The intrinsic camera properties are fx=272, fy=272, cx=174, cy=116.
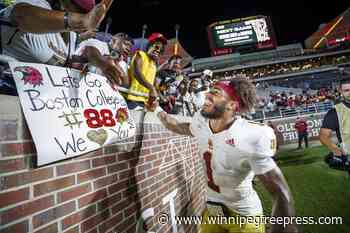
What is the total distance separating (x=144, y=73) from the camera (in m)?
3.93

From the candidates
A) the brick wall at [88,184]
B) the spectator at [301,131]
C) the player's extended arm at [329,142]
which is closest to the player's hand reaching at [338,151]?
the player's extended arm at [329,142]

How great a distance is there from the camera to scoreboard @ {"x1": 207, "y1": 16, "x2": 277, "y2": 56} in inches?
861

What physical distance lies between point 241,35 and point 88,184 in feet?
73.4

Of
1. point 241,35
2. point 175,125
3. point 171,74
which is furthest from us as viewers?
point 241,35

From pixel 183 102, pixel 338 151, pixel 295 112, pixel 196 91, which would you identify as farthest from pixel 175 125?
pixel 295 112

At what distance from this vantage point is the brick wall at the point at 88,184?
60.4 inches

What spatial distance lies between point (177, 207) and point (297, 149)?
38.7 feet

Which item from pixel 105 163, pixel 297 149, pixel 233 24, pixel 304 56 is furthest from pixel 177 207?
pixel 304 56

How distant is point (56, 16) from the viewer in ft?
5.41

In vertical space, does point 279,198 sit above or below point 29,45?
below

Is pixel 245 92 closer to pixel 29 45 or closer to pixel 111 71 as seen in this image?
pixel 111 71

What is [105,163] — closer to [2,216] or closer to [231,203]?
[2,216]

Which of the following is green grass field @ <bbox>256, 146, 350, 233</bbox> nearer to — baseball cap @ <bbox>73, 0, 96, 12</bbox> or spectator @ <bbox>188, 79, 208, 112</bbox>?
spectator @ <bbox>188, 79, 208, 112</bbox>

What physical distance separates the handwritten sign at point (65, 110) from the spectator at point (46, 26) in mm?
211
